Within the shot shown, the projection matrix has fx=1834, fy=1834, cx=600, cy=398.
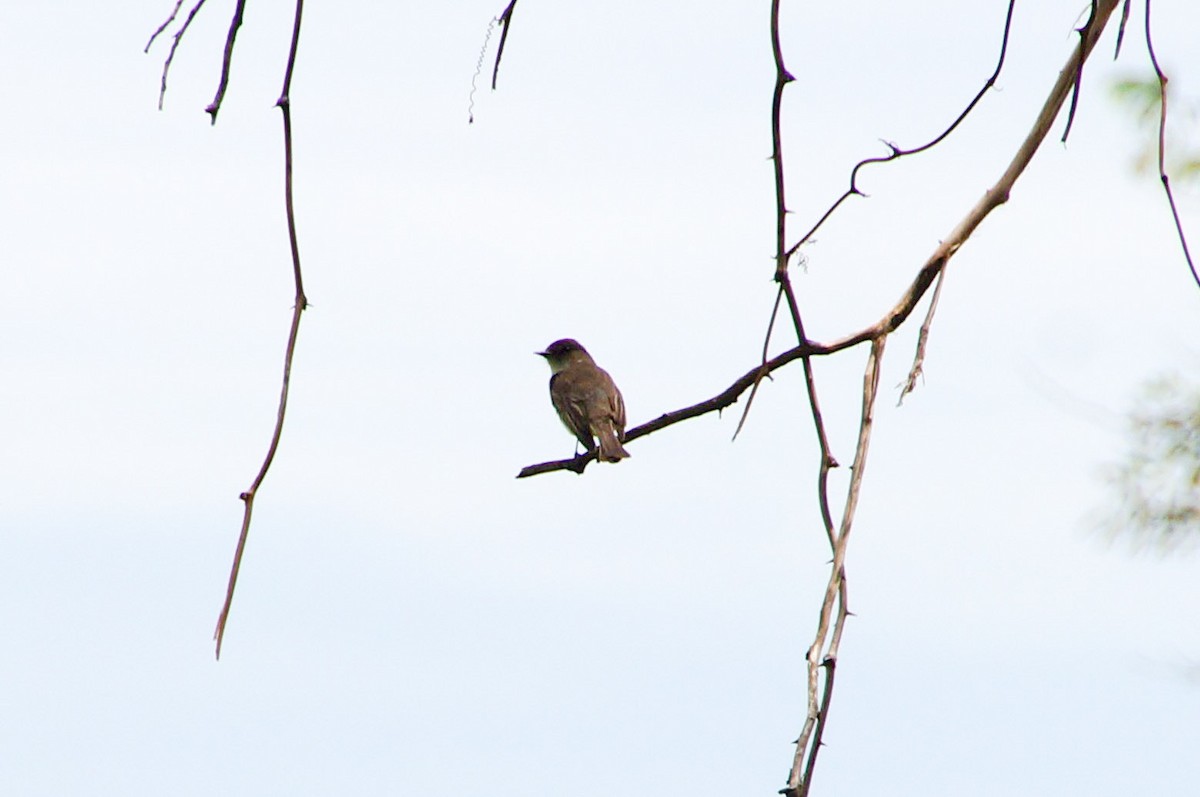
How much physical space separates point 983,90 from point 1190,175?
362 inches

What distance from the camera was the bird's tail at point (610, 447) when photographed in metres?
8.35

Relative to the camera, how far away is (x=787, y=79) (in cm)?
310

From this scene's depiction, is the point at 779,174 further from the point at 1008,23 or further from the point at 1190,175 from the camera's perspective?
the point at 1190,175

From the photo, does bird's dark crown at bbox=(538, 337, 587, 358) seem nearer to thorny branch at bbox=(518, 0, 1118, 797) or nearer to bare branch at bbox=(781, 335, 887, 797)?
thorny branch at bbox=(518, 0, 1118, 797)

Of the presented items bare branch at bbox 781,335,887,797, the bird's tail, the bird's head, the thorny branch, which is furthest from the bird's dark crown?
bare branch at bbox 781,335,887,797

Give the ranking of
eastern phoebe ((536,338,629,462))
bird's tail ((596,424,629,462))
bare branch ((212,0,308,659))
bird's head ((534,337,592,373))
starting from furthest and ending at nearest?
1. bird's head ((534,337,592,373))
2. eastern phoebe ((536,338,629,462))
3. bird's tail ((596,424,629,462))
4. bare branch ((212,0,308,659))

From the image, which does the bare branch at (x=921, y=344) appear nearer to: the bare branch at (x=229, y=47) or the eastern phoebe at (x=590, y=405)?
the bare branch at (x=229, y=47)

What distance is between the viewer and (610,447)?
8.46 meters

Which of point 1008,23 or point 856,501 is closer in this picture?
point 856,501

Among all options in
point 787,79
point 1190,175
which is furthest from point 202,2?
point 1190,175

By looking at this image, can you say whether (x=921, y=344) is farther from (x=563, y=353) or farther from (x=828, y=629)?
(x=563, y=353)

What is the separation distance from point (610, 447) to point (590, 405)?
76 centimetres

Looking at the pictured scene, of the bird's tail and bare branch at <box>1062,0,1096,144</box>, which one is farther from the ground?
the bird's tail

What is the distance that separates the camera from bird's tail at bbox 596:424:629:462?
8.35 m
